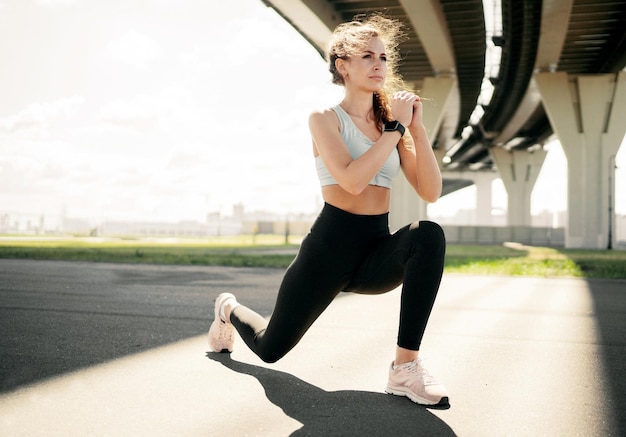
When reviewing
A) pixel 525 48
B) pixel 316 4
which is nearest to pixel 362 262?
pixel 316 4

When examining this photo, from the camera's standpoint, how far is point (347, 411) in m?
2.71

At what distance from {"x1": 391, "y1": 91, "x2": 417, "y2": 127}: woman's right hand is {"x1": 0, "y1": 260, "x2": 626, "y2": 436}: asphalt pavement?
139 cm

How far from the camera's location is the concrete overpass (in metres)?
23.3

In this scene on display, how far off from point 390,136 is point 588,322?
4150mm

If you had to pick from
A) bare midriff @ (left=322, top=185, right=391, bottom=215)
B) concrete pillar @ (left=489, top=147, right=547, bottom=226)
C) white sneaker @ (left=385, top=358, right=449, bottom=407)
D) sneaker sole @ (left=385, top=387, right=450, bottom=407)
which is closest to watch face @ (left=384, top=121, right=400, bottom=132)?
bare midriff @ (left=322, top=185, right=391, bottom=215)

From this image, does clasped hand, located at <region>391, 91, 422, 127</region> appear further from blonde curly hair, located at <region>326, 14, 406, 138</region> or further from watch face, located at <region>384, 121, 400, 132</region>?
blonde curly hair, located at <region>326, 14, 406, 138</region>

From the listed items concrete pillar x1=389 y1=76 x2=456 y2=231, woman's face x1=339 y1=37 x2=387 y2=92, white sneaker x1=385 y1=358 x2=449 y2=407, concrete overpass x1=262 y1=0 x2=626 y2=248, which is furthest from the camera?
concrete pillar x1=389 y1=76 x2=456 y2=231

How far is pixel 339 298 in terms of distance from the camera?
27.1 feet

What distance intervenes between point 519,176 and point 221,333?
65657 millimetres

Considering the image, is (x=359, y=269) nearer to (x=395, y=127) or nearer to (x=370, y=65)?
(x=395, y=127)

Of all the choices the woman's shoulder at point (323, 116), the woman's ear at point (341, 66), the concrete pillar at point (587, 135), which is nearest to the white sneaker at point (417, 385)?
the woman's shoulder at point (323, 116)

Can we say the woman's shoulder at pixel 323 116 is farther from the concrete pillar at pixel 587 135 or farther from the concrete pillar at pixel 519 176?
the concrete pillar at pixel 519 176

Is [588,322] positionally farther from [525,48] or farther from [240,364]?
[525,48]

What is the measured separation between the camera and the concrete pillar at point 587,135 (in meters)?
32.4
